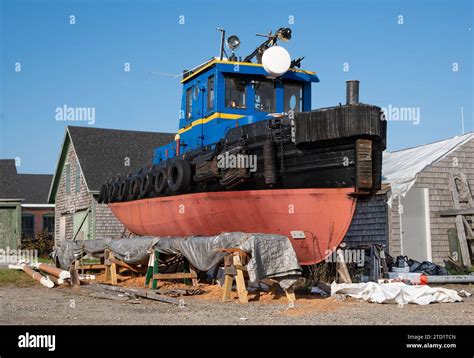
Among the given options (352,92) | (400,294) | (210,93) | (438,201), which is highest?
(210,93)

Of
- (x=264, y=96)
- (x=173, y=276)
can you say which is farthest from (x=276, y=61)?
(x=173, y=276)

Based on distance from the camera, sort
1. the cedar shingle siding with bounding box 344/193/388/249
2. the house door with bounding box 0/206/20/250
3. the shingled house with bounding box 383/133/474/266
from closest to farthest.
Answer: the shingled house with bounding box 383/133/474/266, the cedar shingle siding with bounding box 344/193/388/249, the house door with bounding box 0/206/20/250

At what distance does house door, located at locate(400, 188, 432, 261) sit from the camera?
54.9ft

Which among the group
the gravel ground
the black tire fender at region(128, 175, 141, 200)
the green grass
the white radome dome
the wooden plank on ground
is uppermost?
the white radome dome

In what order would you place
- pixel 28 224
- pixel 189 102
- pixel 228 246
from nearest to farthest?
1. pixel 228 246
2. pixel 189 102
3. pixel 28 224

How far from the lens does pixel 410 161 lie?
59.8 feet

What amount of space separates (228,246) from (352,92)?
10.6 feet

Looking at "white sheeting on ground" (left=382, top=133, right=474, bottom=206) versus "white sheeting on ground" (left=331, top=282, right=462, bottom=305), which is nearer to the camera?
"white sheeting on ground" (left=331, top=282, right=462, bottom=305)

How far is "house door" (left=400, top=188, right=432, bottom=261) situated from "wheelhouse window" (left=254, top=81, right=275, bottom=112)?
20.4 feet

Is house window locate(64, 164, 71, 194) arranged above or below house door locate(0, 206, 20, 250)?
above

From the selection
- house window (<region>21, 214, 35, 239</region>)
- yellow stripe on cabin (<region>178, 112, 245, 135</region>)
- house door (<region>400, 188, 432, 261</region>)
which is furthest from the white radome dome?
house window (<region>21, 214, 35, 239</region>)

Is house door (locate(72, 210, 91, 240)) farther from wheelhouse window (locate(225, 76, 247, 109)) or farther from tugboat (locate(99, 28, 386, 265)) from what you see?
→ wheelhouse window (locate(225, 76, 247, 109))

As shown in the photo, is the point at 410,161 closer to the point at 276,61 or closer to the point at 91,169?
the point at 276,61
